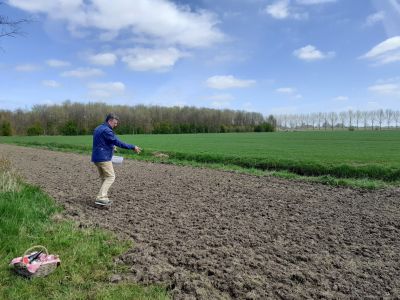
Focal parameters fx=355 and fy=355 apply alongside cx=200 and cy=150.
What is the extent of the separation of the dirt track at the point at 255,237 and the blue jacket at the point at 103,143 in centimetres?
138

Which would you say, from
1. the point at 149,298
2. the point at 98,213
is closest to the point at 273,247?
the point at 149,298

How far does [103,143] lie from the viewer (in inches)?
367

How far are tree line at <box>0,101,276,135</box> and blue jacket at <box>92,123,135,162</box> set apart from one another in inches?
3768

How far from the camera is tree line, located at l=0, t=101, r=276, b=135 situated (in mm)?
104062

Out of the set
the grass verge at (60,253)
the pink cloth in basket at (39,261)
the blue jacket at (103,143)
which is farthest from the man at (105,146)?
the pink cloth in basket at (39,261)

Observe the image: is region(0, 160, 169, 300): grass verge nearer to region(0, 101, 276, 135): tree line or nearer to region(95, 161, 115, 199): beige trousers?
region(95, 161, 115, 199): beige trousers

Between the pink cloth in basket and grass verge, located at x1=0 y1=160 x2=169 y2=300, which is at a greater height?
the pink cloth in basket

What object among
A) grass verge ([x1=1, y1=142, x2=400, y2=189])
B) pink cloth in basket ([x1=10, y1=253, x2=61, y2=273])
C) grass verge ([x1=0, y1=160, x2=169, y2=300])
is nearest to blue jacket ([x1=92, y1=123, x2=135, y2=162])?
grass verge ([x1=0, y1=160, x2=169, y2=300])

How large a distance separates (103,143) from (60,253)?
396cm

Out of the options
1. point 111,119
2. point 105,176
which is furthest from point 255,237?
point 111,119

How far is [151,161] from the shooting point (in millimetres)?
23719

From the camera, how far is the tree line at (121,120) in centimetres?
10406

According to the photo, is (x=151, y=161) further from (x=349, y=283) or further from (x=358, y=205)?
(x=349, y=283)

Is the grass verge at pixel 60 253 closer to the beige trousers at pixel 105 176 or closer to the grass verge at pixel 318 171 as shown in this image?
the beige trousers at pixel 105 176
